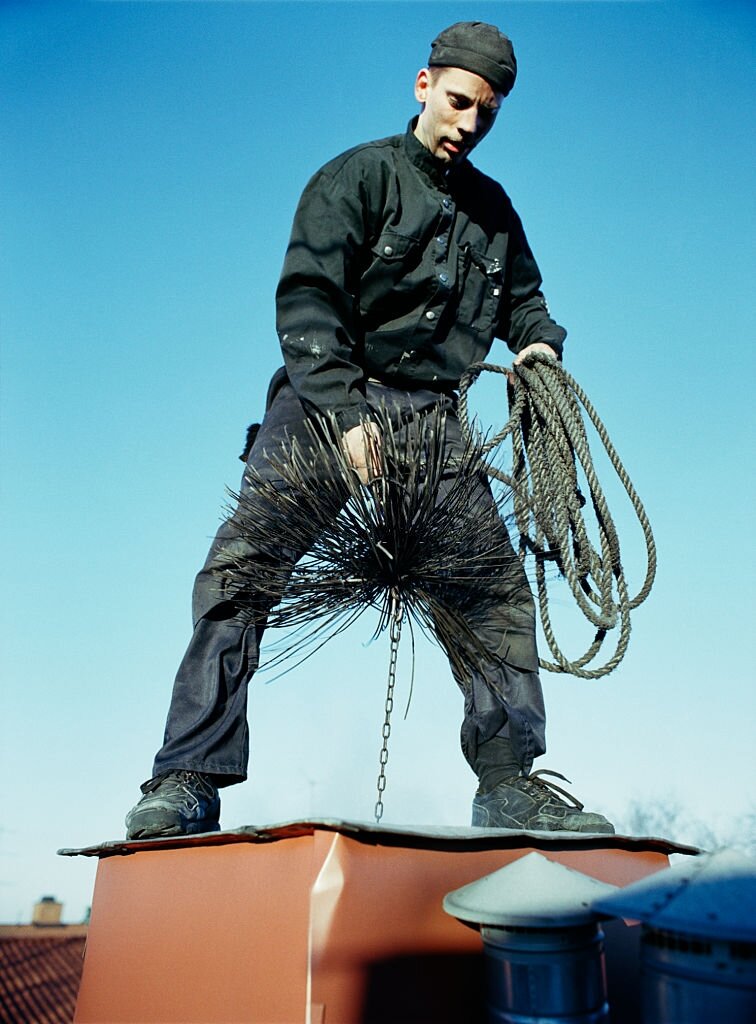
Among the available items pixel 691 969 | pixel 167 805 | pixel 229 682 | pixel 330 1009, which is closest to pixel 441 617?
pixel 229 682

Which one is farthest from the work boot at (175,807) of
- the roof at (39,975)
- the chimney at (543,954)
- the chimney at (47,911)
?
the chimney at (47,911)

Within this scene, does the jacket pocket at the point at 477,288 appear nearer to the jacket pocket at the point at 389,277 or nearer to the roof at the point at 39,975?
the jacket pocket at the point at 389,277

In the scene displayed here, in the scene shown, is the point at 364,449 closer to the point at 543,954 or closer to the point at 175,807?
the point at 175,807

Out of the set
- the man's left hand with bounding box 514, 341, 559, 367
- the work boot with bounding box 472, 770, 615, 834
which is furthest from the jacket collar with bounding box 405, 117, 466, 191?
the work boot with bounding box 472, 770, 615, 834

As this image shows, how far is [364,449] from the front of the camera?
2074 mm

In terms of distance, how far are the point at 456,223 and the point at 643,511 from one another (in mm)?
988

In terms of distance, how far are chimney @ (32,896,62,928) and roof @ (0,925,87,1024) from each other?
1000 millimetres

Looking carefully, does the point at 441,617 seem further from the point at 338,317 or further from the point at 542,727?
the point at 338,317

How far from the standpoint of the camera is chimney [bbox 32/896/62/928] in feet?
41.2

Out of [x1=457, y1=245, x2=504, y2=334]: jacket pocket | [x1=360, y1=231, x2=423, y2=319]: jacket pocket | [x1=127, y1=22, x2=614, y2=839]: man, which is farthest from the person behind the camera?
[x1=457, y1=245, x2=504, y2=334]: jacket pocket

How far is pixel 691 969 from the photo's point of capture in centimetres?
100

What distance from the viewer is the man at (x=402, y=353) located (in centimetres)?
202

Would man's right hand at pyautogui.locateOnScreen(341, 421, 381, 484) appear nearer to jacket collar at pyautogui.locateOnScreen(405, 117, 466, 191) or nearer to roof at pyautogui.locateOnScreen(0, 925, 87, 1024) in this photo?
jacket collar at pyautogui.locateOnScreen(405, 117, 466, 191)

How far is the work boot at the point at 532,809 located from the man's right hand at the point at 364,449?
760mm
